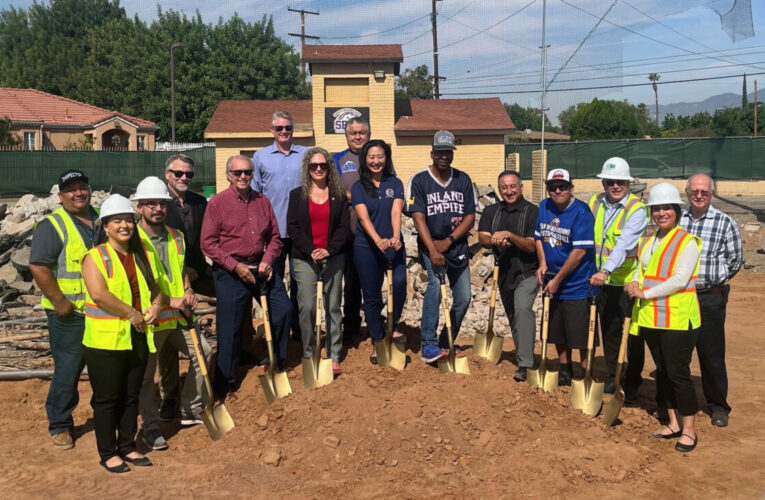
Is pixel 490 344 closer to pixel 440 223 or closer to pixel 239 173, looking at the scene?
pixel 440 223

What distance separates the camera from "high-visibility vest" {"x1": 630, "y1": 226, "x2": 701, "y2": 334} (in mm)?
5527

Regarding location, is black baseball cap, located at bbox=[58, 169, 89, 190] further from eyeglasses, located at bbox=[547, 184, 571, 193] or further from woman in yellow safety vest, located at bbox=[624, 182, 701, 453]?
woman in yellow safety vest, located at bbox=[624, 182, 701, 453]

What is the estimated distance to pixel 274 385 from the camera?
20.3 feet

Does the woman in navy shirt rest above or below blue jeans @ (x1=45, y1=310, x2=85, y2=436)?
above

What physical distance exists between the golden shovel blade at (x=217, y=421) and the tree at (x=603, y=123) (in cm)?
6615

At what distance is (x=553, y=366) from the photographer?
7.80 meters

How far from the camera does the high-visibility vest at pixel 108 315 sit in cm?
514

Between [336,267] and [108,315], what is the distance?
2.07 metres

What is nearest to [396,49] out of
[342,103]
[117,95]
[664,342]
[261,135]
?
[342,103]

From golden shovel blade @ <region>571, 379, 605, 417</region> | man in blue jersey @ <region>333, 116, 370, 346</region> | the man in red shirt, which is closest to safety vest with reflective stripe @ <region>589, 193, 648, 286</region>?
golden shovel blade @ <region>571, 379, 605, 417</region>

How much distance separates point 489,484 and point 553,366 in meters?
3.01

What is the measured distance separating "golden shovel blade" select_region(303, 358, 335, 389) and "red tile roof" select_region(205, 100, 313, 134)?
2093 centimetres

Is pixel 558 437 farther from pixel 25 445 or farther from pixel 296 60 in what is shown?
pixel 296 60

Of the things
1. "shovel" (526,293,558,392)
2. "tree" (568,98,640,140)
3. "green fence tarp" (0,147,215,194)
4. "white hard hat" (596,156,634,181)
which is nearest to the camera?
"white hard hat" (596,156,634,181)
